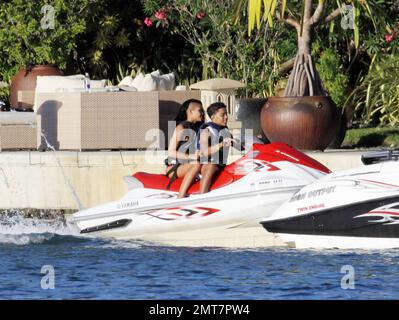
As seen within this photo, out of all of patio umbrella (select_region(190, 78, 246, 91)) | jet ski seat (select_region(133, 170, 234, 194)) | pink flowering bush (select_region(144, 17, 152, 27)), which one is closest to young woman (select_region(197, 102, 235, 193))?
jet ski seat (select_region(133, 170, 234, 194))

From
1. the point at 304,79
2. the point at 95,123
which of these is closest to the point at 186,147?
the point at 95,123

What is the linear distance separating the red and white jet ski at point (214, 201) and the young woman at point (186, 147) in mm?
88

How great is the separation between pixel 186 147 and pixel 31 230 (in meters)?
2.15

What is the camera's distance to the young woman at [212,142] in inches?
537

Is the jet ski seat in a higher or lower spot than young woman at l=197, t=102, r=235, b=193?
lower

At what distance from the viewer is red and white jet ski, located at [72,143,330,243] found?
13.5 metres

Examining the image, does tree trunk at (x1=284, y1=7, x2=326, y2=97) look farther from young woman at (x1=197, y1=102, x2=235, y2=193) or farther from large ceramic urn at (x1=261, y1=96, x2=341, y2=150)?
young woman at (x1=197, y1=102, x2=235, y2=193)

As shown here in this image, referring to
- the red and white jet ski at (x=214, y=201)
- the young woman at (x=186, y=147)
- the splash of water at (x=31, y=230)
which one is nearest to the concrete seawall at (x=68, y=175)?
the splash of water at (x=31, y=230)

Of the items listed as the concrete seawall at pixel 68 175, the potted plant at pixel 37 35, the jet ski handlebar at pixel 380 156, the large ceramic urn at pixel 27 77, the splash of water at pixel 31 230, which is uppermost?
the potted plant at pixel 37 35

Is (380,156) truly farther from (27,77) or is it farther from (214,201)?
(27,77)

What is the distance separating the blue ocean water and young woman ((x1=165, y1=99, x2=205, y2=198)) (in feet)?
2.21

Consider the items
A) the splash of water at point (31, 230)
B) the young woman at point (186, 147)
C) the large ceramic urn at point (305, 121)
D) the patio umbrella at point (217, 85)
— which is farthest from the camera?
the patio umbrella at point (217, 85)

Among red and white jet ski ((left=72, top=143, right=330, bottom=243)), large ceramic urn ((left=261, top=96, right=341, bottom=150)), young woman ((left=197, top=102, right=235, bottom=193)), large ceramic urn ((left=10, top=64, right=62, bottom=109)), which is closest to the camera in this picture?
red and white jet ski ((left=72, top=143, right=330, bottom=243))

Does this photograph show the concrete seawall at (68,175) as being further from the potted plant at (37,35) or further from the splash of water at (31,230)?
the potted plant at (37,35)
